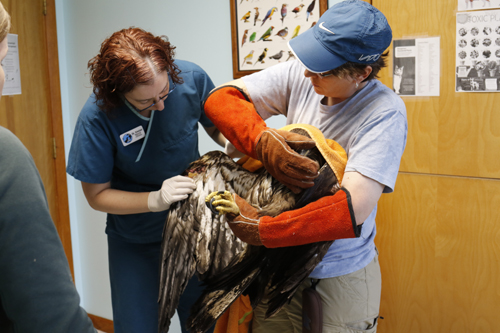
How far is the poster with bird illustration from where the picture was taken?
183 cm

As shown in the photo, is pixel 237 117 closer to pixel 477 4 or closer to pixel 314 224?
pixel 314 224

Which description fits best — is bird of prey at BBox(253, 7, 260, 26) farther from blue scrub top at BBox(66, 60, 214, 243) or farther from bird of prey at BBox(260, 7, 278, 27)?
blue scrub top at BBox(66, 60, 214, 243)

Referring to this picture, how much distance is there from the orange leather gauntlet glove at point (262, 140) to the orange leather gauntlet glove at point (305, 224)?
0.08 metres

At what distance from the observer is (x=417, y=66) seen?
5.58ft

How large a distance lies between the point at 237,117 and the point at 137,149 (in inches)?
19.1

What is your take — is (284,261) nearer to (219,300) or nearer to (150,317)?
(219,300)

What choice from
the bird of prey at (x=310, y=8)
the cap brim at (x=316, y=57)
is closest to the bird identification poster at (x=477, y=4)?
the bird of prey at (x=310, y=8)

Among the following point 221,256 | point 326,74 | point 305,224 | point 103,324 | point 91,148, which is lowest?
point 103,324

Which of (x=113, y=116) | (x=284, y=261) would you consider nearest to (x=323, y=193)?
(x=284, y=261)

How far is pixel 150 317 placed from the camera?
1536mm

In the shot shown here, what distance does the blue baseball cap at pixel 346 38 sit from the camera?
93cm

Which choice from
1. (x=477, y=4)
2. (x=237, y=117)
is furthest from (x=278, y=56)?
(x=237, y=117)

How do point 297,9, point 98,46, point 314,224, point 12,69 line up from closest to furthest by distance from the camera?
point 314,224
point 297,9
point 12,69
point 98,46

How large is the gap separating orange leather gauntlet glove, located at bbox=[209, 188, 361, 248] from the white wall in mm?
1037
